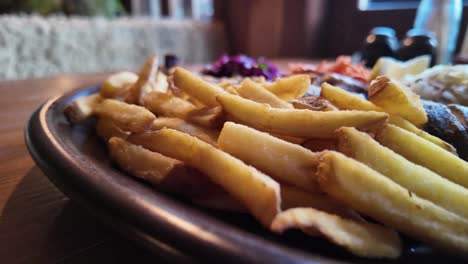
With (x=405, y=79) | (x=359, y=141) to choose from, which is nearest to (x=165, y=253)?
(x=359, y=141)

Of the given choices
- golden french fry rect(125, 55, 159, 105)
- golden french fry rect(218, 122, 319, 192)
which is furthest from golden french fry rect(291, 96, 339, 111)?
golden french fry rect(125, 55, 159, 105)

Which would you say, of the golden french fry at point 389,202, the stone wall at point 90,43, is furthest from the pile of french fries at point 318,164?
the stone wall at point 90,43

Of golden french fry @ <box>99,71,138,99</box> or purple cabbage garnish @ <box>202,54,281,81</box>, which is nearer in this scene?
golden french fry @ <box>99,71,138,99</box>

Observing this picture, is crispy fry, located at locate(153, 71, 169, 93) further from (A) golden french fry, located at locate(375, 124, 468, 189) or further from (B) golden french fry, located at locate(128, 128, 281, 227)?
(A) golden french fry, located at locate(375, 124, 468, 189)

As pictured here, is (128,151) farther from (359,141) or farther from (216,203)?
(359,141)

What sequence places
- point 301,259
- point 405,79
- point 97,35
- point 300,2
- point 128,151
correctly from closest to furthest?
point 301,259 < point 128,151 < point 405,79 < point 97,35 < point 300,2

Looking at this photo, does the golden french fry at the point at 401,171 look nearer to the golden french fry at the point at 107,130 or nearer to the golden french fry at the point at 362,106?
the golden french fry at the point at 362,106

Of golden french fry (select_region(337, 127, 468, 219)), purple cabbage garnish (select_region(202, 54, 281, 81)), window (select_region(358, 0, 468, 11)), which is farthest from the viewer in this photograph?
window (select_region(358, 0, 468, 11))

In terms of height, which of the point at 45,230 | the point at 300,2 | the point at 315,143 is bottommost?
the point at 45,230
